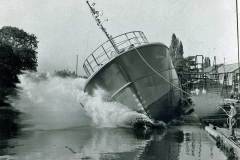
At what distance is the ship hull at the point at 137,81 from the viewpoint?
19.1 metres

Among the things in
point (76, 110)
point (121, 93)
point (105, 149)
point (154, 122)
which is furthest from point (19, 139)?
point (76, 110)

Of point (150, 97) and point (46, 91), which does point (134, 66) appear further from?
point (46, 91)

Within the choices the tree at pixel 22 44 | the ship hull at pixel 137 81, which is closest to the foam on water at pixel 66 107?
the ship hull at pixel 137 81

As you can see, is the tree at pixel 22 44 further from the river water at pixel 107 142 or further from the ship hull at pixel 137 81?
the ship hull at pixel 137 81

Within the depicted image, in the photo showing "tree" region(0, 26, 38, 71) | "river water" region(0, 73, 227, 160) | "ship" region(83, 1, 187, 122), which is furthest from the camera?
"tree" region(0, 26, 38, 71)

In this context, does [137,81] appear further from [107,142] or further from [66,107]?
[66,107]

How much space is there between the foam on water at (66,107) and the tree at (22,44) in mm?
13796

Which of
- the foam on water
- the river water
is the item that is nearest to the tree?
the foam on water

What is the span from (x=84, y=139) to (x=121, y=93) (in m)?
4.41

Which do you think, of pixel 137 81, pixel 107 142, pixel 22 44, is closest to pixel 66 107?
pixel 137 81

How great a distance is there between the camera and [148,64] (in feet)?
64.2

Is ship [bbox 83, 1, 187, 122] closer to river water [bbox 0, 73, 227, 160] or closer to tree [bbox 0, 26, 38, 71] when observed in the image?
river water [bbox 0, 73, 227, 160]

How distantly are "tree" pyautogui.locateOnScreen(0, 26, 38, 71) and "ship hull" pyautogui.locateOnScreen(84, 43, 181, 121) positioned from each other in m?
38.4

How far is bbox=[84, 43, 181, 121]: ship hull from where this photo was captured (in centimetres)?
1912
